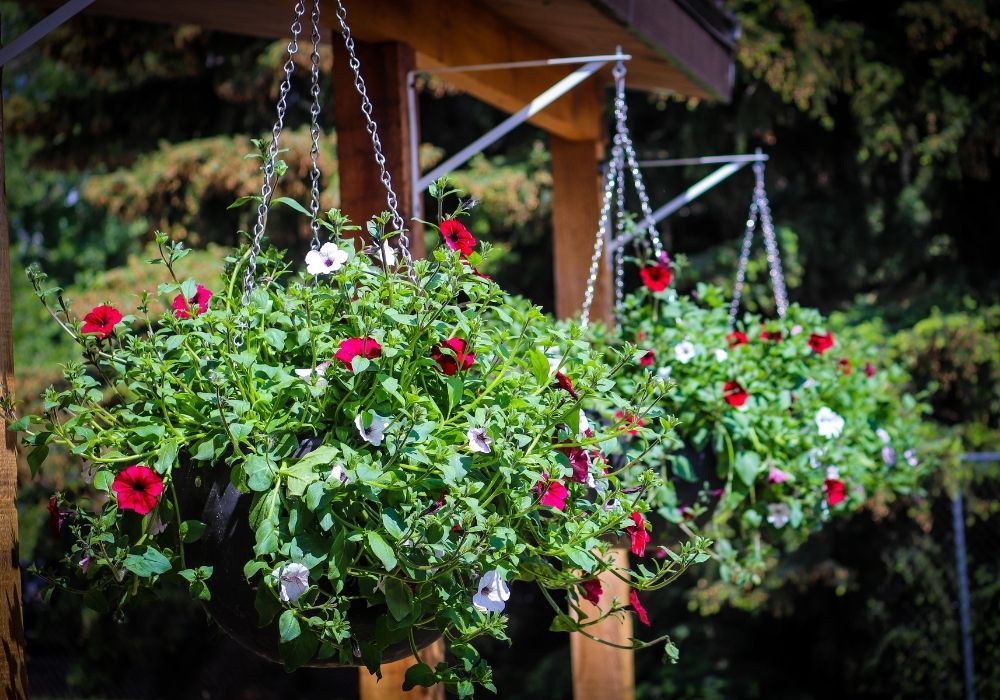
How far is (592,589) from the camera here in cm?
149

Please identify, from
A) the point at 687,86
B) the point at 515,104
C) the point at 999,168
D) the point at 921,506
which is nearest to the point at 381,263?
the point at 515,104

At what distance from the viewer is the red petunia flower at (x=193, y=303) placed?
4.64ft

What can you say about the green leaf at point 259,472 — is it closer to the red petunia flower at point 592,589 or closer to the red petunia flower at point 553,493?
the red petunia flower at point 553,493

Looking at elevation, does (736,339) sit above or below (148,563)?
above

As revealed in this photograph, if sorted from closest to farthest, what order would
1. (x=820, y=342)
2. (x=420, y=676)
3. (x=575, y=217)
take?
(x=420, y=676) < (x=820, y=342) < (x=575, y=217)

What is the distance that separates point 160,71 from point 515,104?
187 inches

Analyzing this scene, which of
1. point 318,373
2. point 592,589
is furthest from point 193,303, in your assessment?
point 592,589

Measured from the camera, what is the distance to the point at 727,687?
625cm

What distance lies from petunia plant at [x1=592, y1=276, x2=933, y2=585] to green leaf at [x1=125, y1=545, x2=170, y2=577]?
972mm

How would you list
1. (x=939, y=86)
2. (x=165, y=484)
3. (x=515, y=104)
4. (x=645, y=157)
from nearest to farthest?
(x=165, y=484)
(x=515, y=104)
(x=939, y=86)
(x=645, y=157)

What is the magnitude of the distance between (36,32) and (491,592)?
34.3 inches

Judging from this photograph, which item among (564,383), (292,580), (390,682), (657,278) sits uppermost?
(657,278)

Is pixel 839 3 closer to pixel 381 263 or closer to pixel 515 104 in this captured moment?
pixel 515 104

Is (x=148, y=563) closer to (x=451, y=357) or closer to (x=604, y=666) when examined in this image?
(x=451, y=357)
